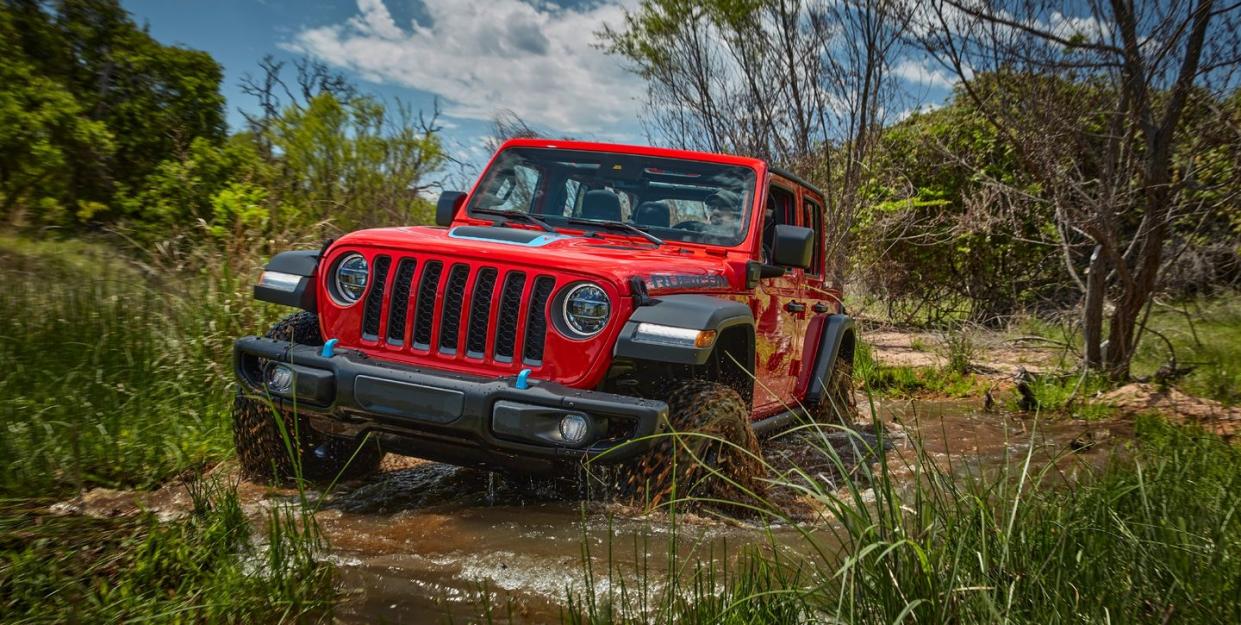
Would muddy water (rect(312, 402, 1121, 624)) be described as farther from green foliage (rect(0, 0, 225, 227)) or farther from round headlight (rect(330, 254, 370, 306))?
green foliage (rect(0, 0, 225, 227))

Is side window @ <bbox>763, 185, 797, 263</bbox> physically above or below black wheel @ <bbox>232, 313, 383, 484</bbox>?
above

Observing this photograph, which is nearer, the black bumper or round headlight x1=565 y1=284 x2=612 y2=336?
the black bumper

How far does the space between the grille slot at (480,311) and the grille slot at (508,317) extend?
0.21 ft

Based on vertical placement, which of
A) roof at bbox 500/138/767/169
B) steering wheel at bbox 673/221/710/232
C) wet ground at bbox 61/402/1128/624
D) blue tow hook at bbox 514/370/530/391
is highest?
roof at bbox 500/138/767/169

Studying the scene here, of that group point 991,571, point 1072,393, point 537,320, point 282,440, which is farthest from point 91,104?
point 991,571

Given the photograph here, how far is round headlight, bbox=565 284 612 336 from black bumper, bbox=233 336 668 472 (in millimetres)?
281

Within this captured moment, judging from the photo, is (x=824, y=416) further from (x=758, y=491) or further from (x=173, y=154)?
(x=173, y=154)

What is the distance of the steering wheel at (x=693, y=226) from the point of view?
477 cm

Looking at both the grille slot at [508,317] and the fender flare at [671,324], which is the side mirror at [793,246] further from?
the grille slot at [508,317]

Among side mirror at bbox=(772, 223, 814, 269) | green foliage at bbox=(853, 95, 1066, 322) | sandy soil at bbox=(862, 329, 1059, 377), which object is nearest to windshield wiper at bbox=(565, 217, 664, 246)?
side mirror at bbox=(772, 223, 814, 269)

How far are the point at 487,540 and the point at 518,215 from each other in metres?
1.83

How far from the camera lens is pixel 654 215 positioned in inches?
189

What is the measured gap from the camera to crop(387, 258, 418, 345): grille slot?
3852 millimetres

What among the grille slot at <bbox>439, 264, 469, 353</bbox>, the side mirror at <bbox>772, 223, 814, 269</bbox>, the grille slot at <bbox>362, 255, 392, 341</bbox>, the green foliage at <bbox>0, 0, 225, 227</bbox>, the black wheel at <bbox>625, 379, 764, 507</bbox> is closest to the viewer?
the black wheel at <bbox>625, 379, 764, 507</bbox>
